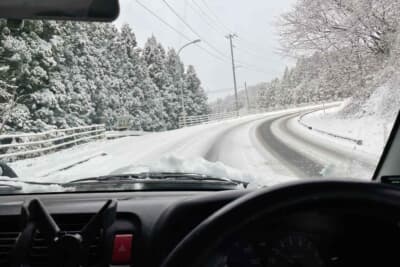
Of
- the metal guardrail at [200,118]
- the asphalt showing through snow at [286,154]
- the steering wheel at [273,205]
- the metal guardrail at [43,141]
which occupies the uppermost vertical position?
the steering wheel at [273,205]

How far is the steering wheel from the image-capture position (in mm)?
1157

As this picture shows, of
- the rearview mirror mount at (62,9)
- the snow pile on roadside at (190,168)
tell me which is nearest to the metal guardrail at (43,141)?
the snow pile on roadside at (190,168)

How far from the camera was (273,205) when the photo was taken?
118cm

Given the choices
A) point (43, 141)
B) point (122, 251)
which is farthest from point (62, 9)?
point (43, 141)

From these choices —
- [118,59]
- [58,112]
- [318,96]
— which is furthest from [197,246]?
[58,112]

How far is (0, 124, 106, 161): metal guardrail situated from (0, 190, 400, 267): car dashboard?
5.67 m

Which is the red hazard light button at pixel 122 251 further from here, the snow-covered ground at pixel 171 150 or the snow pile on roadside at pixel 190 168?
the snow-covered ground at pixel 171 150

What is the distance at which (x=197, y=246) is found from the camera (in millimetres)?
1151

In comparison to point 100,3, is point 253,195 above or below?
below

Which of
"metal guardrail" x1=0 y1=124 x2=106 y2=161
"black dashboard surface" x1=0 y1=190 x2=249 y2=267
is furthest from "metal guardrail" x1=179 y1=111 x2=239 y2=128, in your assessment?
"black dashboard surface" x1=0 y1=190 x2=249 y2=267

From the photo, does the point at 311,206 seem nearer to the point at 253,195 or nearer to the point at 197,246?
the point at 253,195

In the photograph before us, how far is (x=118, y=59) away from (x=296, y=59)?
221 centimetres

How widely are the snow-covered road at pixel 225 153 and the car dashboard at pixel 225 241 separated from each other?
180cm

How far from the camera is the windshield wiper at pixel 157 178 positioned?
3264 millimetres
